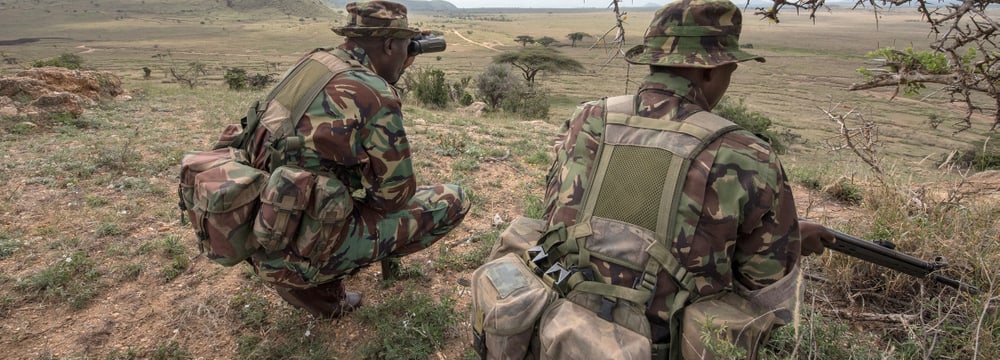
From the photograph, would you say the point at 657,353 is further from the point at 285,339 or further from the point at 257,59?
the point at 257,59

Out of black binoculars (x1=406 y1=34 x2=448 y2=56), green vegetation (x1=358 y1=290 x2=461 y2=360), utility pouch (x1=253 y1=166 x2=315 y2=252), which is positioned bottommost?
green vegetation (x1=358 y1=290 x2=461 y2=360)

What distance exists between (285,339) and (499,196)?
7.80 ft

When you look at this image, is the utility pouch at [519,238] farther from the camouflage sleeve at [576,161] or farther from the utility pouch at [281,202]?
the utility pouch at [281,202]

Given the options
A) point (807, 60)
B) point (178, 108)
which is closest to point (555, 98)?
point (178, 108)

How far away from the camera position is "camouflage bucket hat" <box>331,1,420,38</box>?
2.52m

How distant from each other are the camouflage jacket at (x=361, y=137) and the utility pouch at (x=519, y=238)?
2.15 feet

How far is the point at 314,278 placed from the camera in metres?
2.41

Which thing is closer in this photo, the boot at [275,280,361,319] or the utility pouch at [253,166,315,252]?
the utility pouch at [253,166,315,252]

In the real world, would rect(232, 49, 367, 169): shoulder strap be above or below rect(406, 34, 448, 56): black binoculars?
below

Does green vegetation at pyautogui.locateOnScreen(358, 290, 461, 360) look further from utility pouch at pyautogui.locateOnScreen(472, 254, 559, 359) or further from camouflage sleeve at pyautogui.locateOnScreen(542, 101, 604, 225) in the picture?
camouflage sleeve at pyautogui.locateOnScreen(542, 101, 604, 225)

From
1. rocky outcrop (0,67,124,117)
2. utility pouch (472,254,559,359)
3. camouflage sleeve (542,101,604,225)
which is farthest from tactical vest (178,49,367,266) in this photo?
rocky outcrop (0,67,124,117)

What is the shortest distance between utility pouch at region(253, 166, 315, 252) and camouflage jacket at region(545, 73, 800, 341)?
109 cm

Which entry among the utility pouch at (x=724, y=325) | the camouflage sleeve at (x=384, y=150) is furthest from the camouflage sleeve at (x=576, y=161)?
the camouflage sleeve at (x=384, y=150)

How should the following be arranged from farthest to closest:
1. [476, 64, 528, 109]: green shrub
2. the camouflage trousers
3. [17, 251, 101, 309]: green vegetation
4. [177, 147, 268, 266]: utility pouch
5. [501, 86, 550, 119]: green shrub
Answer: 1. [476, 64, 528, 109]: green shrub
2. [501, 86, 550, 119]: green shrub
3. [17, 251, 101, 309]: green vegetation
4. the camouflage trousers
5. [177, 147, 268, 266]: utility pouch
